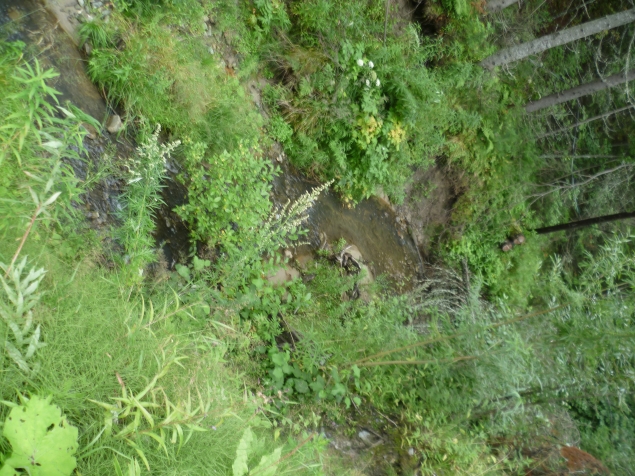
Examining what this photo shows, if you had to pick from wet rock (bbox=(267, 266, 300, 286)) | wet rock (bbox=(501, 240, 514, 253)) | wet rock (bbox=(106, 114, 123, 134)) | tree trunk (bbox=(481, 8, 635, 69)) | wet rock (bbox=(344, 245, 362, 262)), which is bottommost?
wet rock (bbox=(106, 114, 123, 134))

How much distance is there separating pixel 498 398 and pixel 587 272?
1.41 metres

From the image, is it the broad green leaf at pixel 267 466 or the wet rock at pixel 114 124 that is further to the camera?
the wet rock at pixel 114 124

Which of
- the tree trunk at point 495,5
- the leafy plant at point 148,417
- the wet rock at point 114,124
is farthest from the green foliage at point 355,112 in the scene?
the leafy plant at point 148,417

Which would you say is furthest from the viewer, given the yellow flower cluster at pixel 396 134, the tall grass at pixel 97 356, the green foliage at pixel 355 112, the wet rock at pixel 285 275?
the yellow flower cluster at pixel 396 134

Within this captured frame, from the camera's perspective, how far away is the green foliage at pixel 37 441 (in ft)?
5.36

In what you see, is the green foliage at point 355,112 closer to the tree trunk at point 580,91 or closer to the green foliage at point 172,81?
the green foliage at point 172,81

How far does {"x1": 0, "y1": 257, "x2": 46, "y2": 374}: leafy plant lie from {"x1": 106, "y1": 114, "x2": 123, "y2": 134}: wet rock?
218cm

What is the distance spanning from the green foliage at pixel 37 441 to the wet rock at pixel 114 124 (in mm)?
2688

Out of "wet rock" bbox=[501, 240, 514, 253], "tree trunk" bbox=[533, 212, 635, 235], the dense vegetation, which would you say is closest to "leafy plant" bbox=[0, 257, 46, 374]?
the dense vegetation

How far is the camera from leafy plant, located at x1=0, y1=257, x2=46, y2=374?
6.13 feet

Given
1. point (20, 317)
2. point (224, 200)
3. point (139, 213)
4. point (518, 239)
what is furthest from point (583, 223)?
point (20, 317)

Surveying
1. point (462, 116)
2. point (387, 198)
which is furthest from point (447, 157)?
point (387, 198)

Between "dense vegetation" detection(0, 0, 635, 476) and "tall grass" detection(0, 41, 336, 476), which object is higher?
"dense vegetation" detection(0, 0, 635, 476)

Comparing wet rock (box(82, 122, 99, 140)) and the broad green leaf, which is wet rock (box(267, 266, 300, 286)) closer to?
wet rock (box(82, 122, 99, 140))
